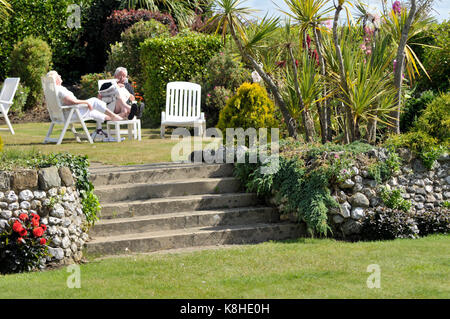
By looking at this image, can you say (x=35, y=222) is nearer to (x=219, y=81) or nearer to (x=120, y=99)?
(x=120, y=99)

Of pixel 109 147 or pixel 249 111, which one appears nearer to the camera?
pixel 249 111

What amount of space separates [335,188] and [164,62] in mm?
7996

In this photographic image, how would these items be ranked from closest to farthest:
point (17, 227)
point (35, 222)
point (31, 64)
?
point (17, 227)
point (35, 222)
point (31, 64)

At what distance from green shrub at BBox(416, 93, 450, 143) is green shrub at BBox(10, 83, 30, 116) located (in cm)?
1076

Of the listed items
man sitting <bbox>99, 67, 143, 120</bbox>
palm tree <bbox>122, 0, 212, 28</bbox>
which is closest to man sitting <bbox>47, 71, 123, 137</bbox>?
man sitting <bbox>99, 67, 143, 120</bbox>

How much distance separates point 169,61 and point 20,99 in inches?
165

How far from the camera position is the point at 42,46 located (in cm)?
1667

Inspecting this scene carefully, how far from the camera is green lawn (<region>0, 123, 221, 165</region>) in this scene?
364 inches

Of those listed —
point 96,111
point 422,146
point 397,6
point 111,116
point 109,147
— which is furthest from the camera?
point 111,116

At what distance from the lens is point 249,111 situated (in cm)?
866

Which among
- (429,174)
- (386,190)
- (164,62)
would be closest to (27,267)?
(386,190)

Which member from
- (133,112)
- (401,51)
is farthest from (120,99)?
(401,51)

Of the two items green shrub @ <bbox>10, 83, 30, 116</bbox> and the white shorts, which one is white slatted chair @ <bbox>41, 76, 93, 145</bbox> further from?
green shrub @ <bbox>10, 83, 30, 116</bbox>

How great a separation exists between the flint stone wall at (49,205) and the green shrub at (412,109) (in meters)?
5.28
